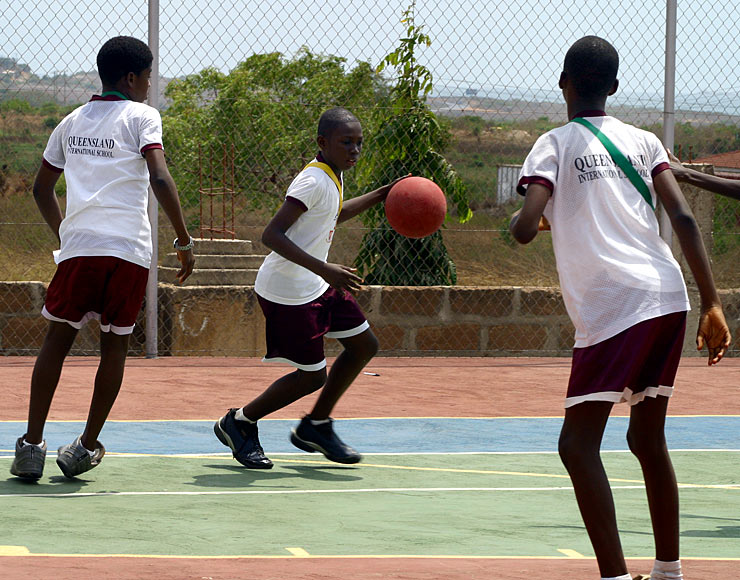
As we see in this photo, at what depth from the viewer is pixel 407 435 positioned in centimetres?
744

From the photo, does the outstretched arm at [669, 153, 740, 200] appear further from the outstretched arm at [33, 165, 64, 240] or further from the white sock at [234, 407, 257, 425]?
the outstretched arm at [33, 165, 64, 240]

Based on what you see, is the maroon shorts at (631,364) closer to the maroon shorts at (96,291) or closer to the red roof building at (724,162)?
the maroon shorts at (96,291)

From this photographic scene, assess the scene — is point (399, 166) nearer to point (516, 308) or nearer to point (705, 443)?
point (516, 308)

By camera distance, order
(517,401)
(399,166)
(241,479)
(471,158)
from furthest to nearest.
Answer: (471,158) → (399,166) → (517,401) → (241,479)

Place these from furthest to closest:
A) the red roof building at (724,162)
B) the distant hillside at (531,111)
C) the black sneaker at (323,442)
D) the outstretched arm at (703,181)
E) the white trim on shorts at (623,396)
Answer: the red roof building at (724,162)
the distant hillside at (531,111)
the black sneaker at (323,442)
the outstretched arm at (703,181)
the white trim on shorts at (623,396)

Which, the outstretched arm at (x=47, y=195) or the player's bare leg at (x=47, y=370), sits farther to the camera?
the outstretched arm at (x=47, y=195)

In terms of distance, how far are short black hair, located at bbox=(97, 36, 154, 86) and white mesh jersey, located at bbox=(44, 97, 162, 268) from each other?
14 cm

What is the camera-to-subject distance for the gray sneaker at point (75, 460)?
5.64 metres

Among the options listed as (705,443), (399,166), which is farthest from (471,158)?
(705,443)

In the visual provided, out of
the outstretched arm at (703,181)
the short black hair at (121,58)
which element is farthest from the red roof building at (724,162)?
the outstretched arm at (703,181)

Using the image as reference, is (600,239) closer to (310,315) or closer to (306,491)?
(306,491)

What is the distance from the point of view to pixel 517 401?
9.11m

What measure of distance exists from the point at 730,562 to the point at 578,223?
1.27 meters

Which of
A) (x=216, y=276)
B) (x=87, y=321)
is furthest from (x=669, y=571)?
(x=216, y=276)
